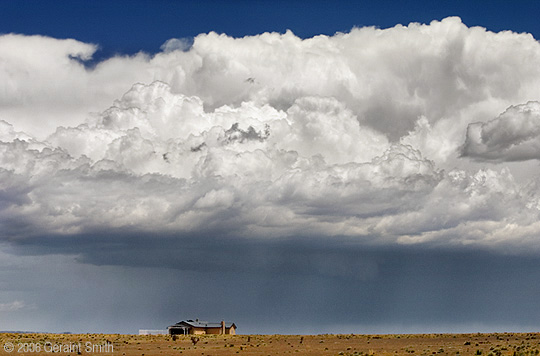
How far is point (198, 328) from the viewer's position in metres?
186

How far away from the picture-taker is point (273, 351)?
101875mm

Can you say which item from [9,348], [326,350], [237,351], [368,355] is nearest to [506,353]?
[368,355]

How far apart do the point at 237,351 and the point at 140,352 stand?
44.4 ft

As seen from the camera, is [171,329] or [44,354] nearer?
[44,354]

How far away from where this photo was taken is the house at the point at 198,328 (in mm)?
184500

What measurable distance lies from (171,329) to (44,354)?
306 ft

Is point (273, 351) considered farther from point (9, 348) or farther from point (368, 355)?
point (9, 348)

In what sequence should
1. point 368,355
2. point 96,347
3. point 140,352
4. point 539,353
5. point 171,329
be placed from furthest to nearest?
point 171,329 < point 96,347 < point 140,352 < point 368,355 < point 539,353

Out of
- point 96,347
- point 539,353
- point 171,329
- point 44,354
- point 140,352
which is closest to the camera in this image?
point 539,353

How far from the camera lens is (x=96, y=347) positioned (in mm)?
108875

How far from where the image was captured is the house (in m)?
184

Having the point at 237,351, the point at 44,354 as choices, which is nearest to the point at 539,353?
the point at 237,351

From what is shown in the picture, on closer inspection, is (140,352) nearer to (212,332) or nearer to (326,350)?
(326,350)

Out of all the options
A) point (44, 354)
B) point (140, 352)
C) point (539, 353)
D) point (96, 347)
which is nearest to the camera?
point (539, 353)
